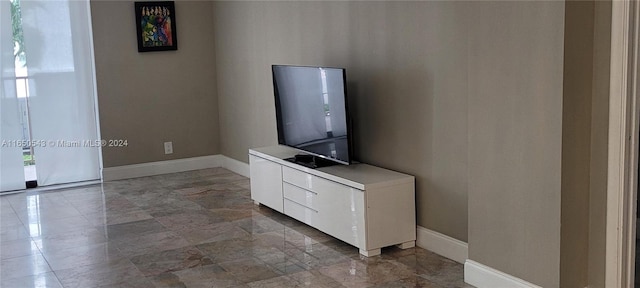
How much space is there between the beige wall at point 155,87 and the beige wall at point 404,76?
4.44ft

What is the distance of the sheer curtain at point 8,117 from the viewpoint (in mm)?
6398

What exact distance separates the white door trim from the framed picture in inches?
182

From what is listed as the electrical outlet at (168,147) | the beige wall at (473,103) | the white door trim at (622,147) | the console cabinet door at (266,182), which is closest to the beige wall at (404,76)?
the beige wall at (473,103)

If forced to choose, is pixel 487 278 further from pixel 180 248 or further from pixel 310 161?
pixel 180 248

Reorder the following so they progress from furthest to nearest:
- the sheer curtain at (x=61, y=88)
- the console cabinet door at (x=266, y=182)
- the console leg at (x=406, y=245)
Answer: the sheer curtain at (x=61, y=88)
the console cabinet door at (x=266, y=182)
the console leg at (x=406, y=245)

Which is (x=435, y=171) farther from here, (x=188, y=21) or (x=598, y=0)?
(x=188, y=21)

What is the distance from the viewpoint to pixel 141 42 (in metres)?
6.88

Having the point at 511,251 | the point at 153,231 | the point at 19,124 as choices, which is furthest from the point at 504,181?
the point at 19,124

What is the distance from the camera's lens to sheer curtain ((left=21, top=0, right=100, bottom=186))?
6531 millimetres

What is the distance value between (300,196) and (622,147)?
2.32 metres

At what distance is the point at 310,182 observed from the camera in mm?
4855

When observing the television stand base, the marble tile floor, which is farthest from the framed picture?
the television stand base

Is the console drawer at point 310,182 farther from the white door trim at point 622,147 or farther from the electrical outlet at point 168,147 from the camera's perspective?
the electrical outlet at point 168,147

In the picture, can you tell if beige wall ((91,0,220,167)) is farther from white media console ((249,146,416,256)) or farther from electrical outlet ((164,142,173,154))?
white media console ((249,146,416,256))
